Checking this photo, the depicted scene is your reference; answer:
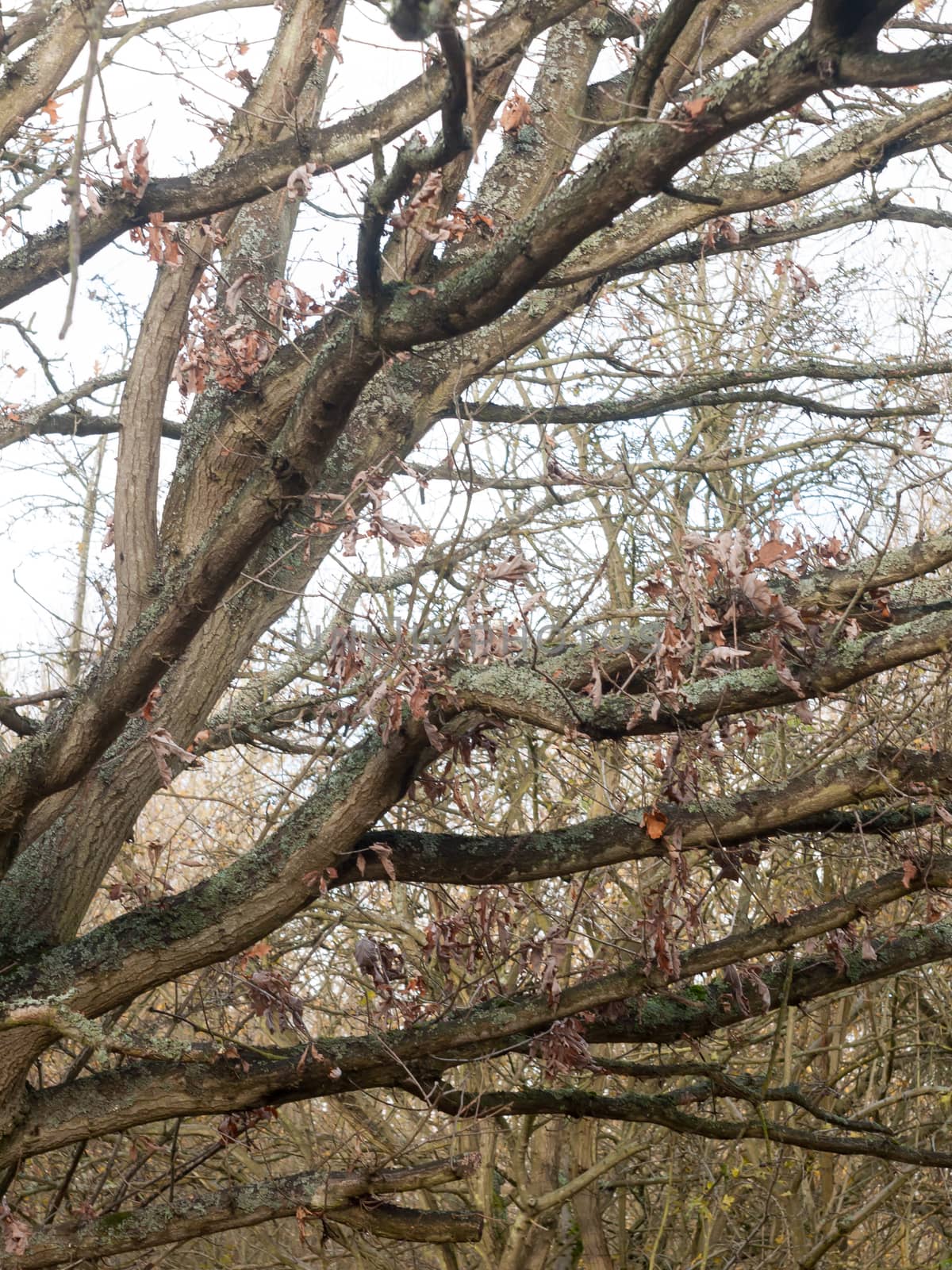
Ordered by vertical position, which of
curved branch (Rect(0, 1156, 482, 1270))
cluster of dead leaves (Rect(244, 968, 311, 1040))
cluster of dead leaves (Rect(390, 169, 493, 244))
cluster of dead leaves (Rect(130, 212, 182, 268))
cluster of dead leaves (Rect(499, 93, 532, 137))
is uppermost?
cluster of dead leaves (Rect(499, 93, 532, 137))

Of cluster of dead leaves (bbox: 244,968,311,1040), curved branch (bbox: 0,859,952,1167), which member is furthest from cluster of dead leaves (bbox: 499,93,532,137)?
cluster of dead leaves (bbox: 244,968,311,1040)

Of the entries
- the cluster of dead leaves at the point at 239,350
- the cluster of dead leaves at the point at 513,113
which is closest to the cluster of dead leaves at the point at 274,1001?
the cluster of dead leaves at the point at 239,350

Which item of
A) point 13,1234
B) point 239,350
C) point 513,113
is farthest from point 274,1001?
point 513,113

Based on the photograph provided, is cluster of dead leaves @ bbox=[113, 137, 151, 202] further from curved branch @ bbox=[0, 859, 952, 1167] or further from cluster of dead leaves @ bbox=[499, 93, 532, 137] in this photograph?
curved branch @ bbox=[0, 859, 952, 1167]

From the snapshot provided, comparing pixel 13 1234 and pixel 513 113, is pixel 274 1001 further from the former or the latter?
pixel 513 113

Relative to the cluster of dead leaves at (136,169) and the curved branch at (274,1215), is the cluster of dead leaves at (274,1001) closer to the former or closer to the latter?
the curved branch at (274,1215)

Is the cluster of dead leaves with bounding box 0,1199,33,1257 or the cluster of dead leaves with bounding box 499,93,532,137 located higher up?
the cluster of dead leaves with bounding box 499,93,532,137

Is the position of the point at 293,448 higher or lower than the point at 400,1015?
higher

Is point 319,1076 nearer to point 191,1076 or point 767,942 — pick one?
point 191,1076

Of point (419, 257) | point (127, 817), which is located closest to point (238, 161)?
point (419, 257)

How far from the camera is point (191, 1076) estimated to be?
142 inches

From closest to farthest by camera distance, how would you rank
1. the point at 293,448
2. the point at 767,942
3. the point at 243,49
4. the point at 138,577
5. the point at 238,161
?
the point at 293,448, the point at 767,942, the point at 238,161, the point at 138,577, the point at 243,49

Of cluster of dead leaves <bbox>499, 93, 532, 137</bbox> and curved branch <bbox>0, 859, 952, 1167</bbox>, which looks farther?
cluster of dead leaves <bbox>499, 93, 532, 137</bbox>

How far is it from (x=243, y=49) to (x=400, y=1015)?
4.15 meters
